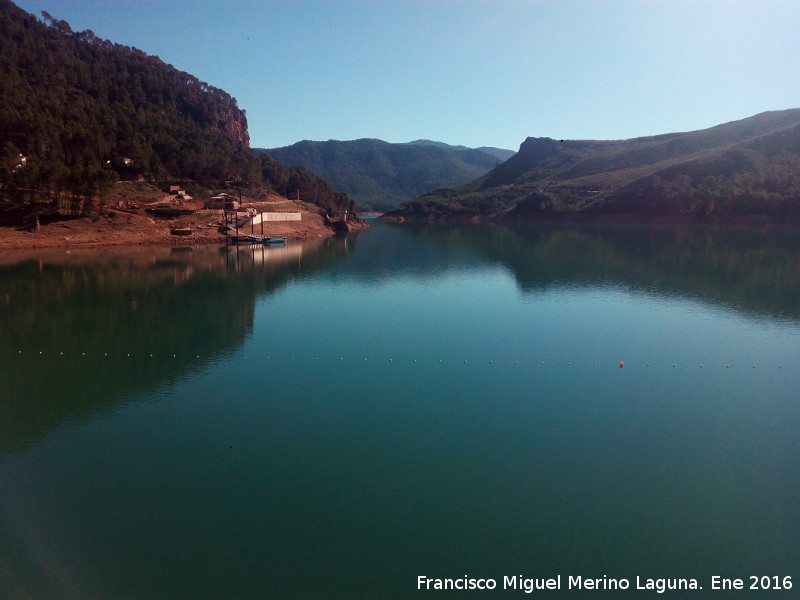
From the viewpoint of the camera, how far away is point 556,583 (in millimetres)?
9656

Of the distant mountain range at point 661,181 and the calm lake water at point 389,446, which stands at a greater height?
the distant mountain range at point 661,181

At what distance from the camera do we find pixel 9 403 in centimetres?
1727

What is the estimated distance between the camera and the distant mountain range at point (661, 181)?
94312 mm

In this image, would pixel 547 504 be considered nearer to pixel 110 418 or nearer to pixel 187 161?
pixel 110 418

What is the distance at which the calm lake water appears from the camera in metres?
10.1

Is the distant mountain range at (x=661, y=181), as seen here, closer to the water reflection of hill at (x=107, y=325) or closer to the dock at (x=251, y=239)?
the dock at (x=251, y=239)

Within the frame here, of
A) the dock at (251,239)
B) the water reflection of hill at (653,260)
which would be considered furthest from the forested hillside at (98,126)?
the water reflection of hill at (653,260)

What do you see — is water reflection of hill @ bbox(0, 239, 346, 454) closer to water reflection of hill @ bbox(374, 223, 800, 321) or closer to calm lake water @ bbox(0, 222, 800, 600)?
calm lake water @ bbox(0, 222, 800, 600)

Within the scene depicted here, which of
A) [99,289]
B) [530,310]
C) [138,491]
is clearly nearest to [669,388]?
[530,310]

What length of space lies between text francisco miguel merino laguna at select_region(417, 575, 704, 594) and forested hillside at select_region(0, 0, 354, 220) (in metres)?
62.1

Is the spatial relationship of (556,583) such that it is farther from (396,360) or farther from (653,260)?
(653,260)

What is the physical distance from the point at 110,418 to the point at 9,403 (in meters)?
3.90

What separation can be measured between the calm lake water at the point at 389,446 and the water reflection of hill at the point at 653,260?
4.65 m

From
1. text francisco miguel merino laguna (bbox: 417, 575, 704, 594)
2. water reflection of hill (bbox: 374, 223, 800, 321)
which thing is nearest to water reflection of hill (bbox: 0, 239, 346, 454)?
text francisco miguel merino laguna (bbox: 417, 575, 704, 594)
